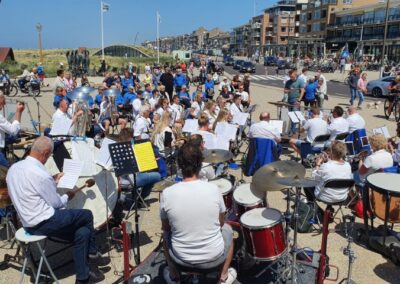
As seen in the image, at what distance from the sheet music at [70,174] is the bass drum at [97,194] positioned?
0.52m

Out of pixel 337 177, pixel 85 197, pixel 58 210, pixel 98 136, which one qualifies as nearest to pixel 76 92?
pixel 98 136

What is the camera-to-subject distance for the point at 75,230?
454 cm

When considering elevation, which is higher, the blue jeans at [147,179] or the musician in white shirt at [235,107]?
the musician in white shirt at [235,107]

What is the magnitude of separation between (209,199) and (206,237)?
14.8 inches

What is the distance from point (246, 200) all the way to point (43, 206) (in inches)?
96.5

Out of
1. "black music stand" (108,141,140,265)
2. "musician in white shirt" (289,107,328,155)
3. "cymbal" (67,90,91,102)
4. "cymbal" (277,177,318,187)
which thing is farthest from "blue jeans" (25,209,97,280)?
"cymbal" (67,90,91,102)

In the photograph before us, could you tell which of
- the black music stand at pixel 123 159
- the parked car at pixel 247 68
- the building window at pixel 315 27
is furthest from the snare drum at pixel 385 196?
the building window at pixel 315 27

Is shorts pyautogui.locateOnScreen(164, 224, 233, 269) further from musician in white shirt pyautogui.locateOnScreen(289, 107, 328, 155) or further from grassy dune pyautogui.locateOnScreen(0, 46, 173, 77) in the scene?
grassy dune pyautogui.locateOnScreen(0, 46, 173, 77)

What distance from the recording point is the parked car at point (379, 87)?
21634 millimetres

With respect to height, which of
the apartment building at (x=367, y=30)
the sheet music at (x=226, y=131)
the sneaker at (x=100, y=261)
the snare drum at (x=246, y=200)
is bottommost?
the sneaker at (x=100, y=261)

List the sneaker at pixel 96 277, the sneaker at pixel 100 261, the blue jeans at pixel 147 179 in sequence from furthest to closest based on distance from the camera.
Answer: the blue jeans at pixel 147 179 < the sneaker at pixel 100 261 < the sneaker at pixel 96 277

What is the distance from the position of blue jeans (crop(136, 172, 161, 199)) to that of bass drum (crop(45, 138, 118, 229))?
813 millimetres

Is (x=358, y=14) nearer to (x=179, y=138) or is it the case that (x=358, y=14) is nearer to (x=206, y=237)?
(x=179, y=138)

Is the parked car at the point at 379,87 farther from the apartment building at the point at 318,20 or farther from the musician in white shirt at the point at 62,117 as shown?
the apartment building at the point at 318,20
